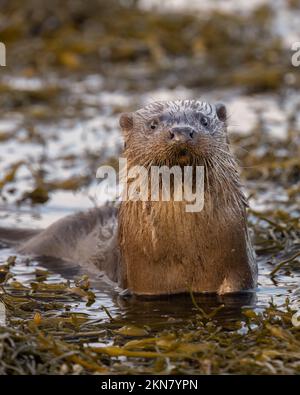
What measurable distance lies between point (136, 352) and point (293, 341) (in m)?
0.63

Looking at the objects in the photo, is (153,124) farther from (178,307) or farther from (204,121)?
(178,307)

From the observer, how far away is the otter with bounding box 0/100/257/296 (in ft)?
17.9

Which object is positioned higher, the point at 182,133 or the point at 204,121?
the point at 204,121

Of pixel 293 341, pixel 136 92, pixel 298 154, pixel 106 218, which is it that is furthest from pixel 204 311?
pixel 136 92

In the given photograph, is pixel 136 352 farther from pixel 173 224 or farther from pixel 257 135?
pixel 257 135

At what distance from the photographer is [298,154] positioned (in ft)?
29.1

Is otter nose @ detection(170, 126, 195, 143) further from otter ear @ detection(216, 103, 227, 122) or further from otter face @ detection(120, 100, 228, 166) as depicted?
otter ear @ detection(216, 103, 227, 122)

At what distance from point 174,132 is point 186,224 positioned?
56cm

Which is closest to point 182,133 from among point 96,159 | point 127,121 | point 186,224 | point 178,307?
point 186,224

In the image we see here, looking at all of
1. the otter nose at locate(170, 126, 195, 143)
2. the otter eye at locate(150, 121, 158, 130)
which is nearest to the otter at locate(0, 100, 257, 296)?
the otter eye at locate(150, 121, 158, 130)

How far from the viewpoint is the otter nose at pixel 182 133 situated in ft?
16.9

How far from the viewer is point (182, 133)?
516 centimetres

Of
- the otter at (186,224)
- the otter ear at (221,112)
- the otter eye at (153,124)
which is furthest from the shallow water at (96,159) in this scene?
the otter eye at (153,124)

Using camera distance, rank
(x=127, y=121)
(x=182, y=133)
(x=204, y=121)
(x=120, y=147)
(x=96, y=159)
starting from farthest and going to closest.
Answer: (x=120, y=147), (x=96, y=159), (x=127, y=121), (x=204, y=121), (x=182, y=133)
